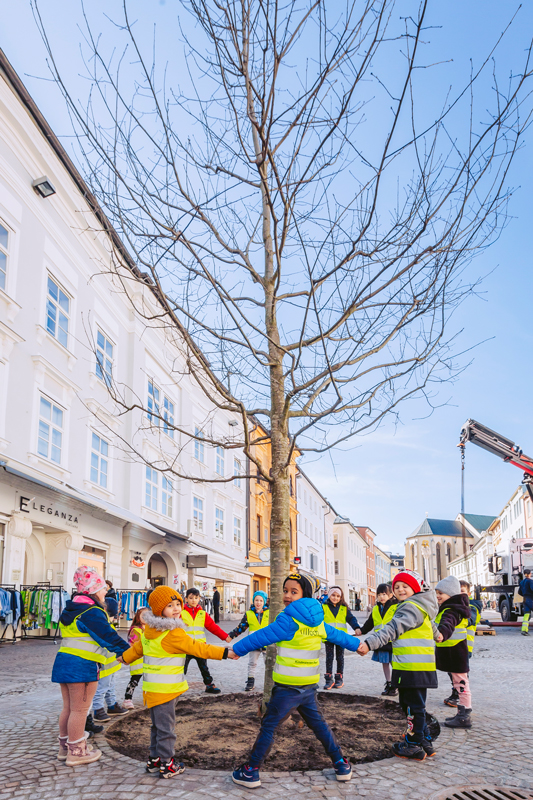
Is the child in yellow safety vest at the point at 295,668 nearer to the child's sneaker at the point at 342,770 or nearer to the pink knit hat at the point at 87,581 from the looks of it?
the child's sneaker at the point at 342,770

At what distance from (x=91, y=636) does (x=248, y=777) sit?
156cm

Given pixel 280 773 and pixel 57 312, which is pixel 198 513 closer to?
pixel 57 312

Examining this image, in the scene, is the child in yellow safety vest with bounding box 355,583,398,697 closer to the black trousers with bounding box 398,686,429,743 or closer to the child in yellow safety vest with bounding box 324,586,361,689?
the child in yellow safety vest with bounding box 324,586,361,689

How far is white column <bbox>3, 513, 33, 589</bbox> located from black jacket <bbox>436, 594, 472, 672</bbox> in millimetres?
10742

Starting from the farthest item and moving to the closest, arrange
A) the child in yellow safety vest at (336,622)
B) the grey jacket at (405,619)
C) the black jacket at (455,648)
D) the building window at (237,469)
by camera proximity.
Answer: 1. the building window at (237,469)
2. the child in yellow safety vest at (336,622)
3. the black jacket at (455,648)
4. the grey jacket at (405,619)

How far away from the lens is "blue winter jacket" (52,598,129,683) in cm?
460

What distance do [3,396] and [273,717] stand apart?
11.9 meters

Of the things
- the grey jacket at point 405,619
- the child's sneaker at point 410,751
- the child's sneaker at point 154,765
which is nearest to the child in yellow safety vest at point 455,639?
the grey jacket at point 405,619

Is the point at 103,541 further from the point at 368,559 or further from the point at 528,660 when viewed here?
the point at 368,559

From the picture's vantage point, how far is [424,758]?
4645mm

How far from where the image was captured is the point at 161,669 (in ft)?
14.6

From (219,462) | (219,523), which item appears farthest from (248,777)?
(219,462)

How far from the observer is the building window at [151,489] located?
2319cm

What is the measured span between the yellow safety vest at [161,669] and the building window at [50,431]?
39.7 feet
